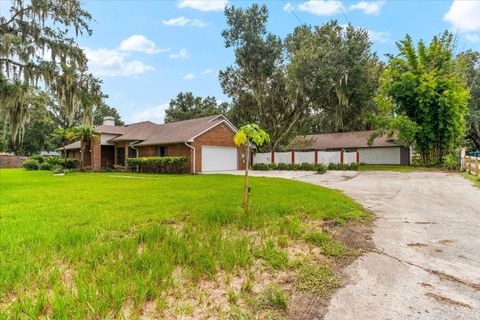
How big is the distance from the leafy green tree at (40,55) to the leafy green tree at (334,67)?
15476mm

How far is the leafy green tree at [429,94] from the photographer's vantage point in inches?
760

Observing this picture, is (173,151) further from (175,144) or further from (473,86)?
(473,86)

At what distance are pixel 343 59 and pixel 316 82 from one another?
253 centimetres

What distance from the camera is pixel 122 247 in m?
3.70

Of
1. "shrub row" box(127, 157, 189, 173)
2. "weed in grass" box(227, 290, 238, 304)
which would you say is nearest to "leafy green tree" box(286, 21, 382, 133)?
"shrub row" box(127, 157, 189, 173)

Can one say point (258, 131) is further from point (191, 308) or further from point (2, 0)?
point (2, 0)

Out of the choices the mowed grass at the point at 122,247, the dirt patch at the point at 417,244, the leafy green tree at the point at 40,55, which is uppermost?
the leafy green tree at the point at 40,55

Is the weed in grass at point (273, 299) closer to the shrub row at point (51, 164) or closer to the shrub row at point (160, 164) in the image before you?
the shrub row at point (160, 164)

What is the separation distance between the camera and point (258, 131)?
17.4 feet

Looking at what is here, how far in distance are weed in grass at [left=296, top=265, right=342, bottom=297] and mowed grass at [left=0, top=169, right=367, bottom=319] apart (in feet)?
1.11

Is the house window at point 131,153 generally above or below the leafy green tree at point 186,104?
below

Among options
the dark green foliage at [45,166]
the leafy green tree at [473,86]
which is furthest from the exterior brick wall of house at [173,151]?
the leafy green tree at [473,86]

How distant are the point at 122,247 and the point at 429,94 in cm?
2211

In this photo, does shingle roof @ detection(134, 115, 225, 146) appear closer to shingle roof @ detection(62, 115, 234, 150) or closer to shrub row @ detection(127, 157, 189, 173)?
shingle roof @ detection(62, 115, 234, 150)
